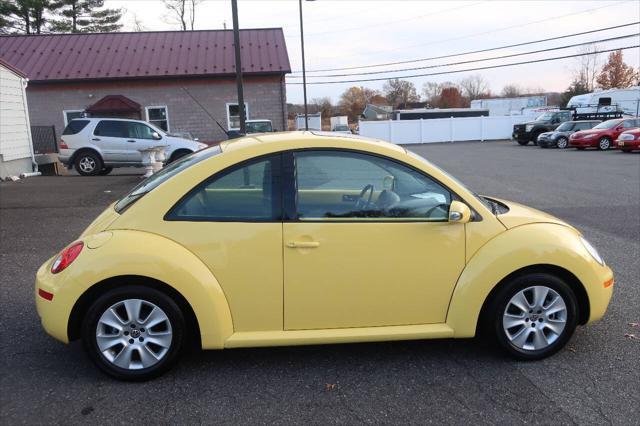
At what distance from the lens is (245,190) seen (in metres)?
3.40

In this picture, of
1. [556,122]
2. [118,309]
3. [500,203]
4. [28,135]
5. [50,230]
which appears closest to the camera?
[118,309]

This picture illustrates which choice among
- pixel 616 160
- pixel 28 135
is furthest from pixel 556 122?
pixel 28 135

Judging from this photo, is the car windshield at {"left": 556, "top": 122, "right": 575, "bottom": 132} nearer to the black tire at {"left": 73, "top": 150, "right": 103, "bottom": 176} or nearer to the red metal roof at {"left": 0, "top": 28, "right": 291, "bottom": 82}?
the red metal roof at {"left": 0, "top": 28, "right": 291, "bottom": 82}

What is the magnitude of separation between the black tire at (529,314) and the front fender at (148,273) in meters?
1.81

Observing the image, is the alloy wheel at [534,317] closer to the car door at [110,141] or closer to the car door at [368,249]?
the car door at [368,249]

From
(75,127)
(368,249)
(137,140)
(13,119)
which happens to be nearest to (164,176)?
(368,249)

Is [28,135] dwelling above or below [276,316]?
above

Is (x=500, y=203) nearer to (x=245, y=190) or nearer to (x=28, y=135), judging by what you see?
(x=245, y=190)

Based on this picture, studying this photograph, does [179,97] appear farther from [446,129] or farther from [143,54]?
[446,129]

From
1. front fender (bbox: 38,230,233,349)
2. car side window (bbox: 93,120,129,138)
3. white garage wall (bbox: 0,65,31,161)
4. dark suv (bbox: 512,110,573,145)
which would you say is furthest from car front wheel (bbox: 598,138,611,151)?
front fender (bbox: 38,230,233,349)

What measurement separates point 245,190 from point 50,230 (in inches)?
224

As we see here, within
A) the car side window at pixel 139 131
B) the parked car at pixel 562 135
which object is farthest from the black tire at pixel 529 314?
the parked car at pixel 562 135

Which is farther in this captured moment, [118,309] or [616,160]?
[616,160]

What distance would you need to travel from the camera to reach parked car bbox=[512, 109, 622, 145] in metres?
31.6
